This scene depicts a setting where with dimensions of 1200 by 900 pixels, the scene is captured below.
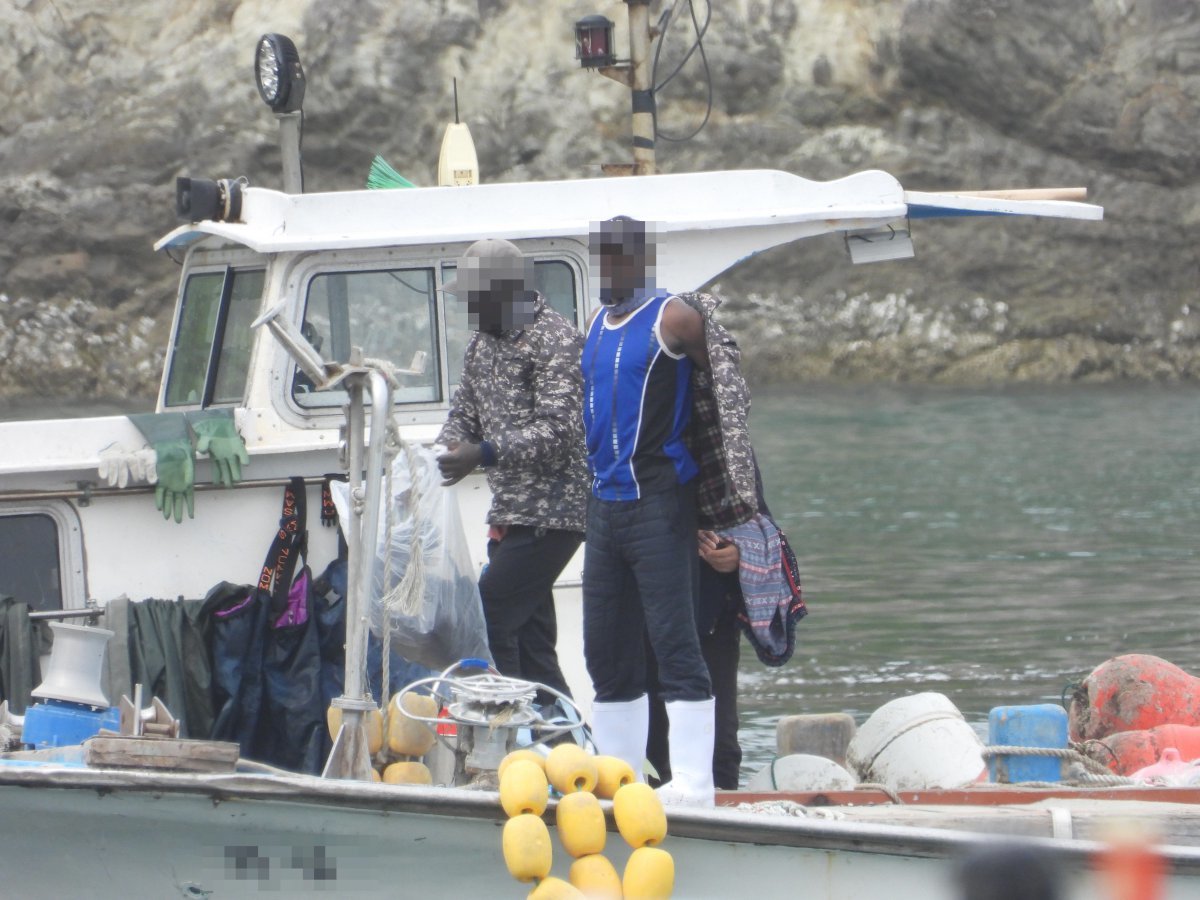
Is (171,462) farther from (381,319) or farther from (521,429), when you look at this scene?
(521,429)

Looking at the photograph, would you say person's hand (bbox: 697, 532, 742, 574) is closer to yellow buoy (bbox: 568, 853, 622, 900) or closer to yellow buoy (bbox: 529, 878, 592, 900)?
yellow buoy (bbox: 568, 853, 622, 900)

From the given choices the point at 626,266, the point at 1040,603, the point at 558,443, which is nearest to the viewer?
the point at 626,266

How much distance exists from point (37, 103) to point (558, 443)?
27.1 meters

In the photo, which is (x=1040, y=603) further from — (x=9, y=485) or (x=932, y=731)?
(x=9, y=485)

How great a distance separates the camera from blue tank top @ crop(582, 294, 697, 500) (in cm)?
491

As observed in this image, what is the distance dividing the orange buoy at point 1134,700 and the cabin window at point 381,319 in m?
2.79

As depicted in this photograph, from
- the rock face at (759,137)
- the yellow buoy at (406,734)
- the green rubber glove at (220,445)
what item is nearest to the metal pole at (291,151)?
the green rubber glove at (220,445)

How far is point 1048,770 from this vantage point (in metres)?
5.48

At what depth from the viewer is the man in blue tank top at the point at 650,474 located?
16.0 ft

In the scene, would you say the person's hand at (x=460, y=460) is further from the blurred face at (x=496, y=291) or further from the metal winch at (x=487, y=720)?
the metal winch at (x=487, y=720)

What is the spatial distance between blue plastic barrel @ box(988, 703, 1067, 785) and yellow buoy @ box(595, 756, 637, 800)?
1.67 meters

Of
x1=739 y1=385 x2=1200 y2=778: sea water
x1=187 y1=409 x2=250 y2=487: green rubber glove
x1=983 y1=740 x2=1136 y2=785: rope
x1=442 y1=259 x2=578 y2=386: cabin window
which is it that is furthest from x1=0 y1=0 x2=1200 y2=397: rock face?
x1=983 y1=740 x2=1136 y2=785: rope

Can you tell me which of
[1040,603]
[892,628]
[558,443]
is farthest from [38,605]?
[1040,603]

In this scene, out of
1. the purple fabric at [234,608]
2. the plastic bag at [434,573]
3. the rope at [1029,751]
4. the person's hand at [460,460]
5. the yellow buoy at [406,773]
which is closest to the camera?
the yellow buoy at [406,773]
